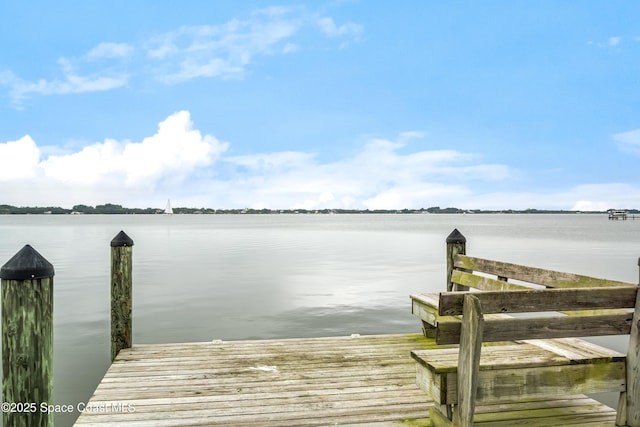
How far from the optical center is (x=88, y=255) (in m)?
34.5

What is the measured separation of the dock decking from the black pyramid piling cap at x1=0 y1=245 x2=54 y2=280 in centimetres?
177

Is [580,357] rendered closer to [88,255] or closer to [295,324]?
[295,324]

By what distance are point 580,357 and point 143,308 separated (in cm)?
1443

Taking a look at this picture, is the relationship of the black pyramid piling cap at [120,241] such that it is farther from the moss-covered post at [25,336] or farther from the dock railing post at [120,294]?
the moss-covered post at [25,336]

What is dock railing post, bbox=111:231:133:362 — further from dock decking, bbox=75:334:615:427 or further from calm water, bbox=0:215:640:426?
calm water, bbox=0:215:640:426

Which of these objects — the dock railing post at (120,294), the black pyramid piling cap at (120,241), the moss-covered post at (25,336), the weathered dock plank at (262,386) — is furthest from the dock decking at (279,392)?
the black pyramid piling cap at (120,241)

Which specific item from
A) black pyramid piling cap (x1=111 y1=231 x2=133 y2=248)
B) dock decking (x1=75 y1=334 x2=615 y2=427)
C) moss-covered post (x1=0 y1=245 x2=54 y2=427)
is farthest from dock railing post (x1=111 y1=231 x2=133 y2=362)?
moss-covered post (x1=0 y1=245 x2=54 y2=427)

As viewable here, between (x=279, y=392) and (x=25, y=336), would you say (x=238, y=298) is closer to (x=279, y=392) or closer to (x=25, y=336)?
(x=279, y=392)

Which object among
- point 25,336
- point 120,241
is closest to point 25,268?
point 25,336

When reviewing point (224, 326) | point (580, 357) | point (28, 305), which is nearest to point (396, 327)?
point (224, 326)

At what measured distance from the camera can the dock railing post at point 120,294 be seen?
6.98 metres

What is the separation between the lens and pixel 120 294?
7.09m

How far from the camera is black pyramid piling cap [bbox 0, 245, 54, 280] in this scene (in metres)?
3.51

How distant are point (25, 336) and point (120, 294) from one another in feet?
11.8
